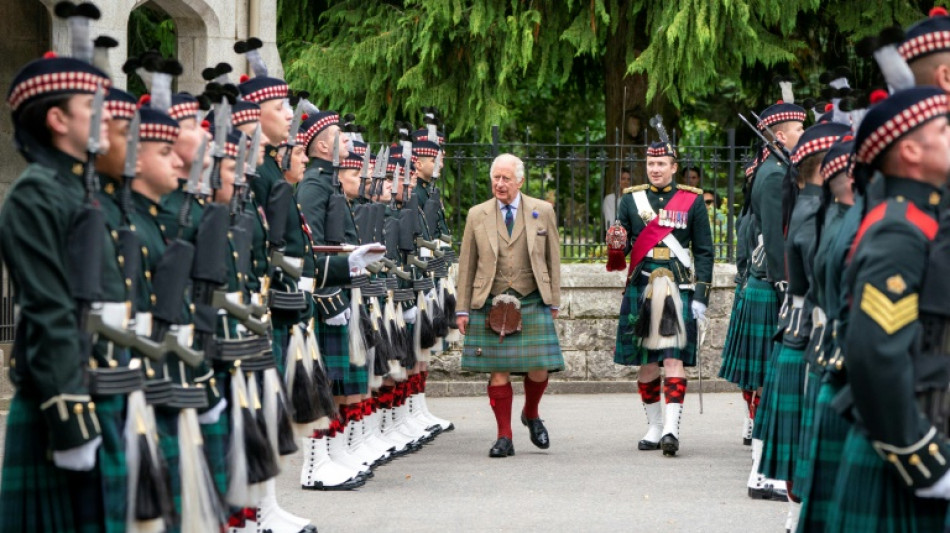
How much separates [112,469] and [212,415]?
1224 millimetres

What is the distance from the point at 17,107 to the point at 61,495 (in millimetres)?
1225

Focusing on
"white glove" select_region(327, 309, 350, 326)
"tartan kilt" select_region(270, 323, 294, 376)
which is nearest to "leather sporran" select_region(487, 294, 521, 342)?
"white glove" select_region(327, 309, 350, 326)

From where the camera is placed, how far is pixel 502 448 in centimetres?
1069

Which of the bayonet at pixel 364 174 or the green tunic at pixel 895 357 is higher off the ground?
the bayonet at pixel 364 174

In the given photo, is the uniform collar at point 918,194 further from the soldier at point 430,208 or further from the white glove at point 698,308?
the soldier at point 430,208

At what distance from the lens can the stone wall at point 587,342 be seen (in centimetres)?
1473

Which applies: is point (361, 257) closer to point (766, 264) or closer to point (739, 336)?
point (766, 264)

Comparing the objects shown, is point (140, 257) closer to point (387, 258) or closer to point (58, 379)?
point (58, 379)

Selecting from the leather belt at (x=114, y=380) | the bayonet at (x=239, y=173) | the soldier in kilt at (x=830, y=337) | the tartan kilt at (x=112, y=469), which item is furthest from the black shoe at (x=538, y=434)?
the tartan kilt at (x=112, y=469)

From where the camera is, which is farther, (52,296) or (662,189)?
(662,189)

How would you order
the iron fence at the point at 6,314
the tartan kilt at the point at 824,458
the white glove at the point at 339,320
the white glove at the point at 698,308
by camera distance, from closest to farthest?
1. the tartan kilt at the point at 824,458
2. the white glove at the point at 339,320
3. the white glove at the point at 698,308
4. the iron fence at the point at 6,314

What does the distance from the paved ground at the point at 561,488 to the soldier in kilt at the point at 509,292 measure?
1.39ft

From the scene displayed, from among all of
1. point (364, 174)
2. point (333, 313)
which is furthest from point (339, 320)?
point (364, 174)

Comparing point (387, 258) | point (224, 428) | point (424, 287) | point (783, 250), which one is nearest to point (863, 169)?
point (224, 428)
